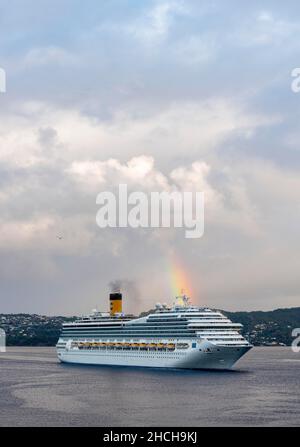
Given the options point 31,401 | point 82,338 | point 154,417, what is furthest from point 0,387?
point 82,338

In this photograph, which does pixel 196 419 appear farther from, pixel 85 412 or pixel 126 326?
pixel 126 326

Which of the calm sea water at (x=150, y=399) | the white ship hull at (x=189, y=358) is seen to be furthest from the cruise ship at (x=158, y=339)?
the calm sea water at (x=150, y=399)

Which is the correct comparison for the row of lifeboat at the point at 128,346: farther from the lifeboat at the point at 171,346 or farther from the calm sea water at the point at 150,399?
the calm sea water at the point at 150,399

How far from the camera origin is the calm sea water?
193 ft

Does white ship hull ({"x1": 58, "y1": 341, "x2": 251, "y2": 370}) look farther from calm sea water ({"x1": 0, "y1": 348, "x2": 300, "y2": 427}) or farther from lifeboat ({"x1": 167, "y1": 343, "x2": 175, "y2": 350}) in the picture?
calm sea water ({"x1": 0, "y1": 348, "x2": 300, "y2": 427})

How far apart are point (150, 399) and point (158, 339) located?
117ft

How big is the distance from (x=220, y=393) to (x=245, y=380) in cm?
1596

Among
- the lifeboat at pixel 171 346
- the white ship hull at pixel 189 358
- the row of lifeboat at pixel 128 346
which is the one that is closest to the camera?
the white ship hull at pixel 189 358

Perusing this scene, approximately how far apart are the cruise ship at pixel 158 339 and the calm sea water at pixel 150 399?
8.67 feet

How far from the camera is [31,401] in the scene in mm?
71062

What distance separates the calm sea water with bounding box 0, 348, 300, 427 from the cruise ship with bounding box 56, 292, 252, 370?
2644mm

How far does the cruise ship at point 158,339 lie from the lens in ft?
322

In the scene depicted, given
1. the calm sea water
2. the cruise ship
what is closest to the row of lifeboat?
the cruise ship

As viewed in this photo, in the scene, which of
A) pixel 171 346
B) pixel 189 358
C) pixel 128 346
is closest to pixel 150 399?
pixel 189 358
